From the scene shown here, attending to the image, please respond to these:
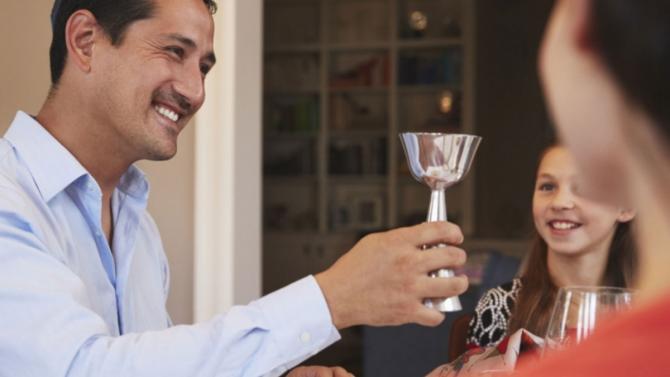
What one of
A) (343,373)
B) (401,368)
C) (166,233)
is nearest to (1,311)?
(343,373)

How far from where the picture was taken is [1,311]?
1.15 metres

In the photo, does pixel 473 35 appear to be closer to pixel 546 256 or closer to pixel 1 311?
pixel 546 256

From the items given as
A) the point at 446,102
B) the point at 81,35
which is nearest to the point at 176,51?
the point at 81,35

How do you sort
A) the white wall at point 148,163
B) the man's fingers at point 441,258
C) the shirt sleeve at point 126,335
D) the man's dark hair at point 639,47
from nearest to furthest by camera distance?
1. the man's dark hair at point 639,47
2. the man's fingers at point 441,258
3. the shirt sleeve at point 126,335
4. the white wall at point 148,163

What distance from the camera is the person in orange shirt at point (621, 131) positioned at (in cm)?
41

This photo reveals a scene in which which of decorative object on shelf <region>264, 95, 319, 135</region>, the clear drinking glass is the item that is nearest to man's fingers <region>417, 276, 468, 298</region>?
the clear drinking glass

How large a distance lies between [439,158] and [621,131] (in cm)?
64

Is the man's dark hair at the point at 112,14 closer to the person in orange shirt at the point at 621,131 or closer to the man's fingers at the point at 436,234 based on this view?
the man's fingers at the point at 436,234

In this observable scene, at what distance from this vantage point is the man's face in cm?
147

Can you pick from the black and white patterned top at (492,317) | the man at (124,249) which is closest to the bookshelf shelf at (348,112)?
the black and white patterned top at (492,317)

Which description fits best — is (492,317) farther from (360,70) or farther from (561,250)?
(360,70)

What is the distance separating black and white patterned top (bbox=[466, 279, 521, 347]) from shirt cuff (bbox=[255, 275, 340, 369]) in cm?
106

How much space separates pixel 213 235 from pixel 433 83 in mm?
4181

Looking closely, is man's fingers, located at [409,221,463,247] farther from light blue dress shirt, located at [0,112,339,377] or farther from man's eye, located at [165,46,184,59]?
man's eye, located at [165,46,184,59]
